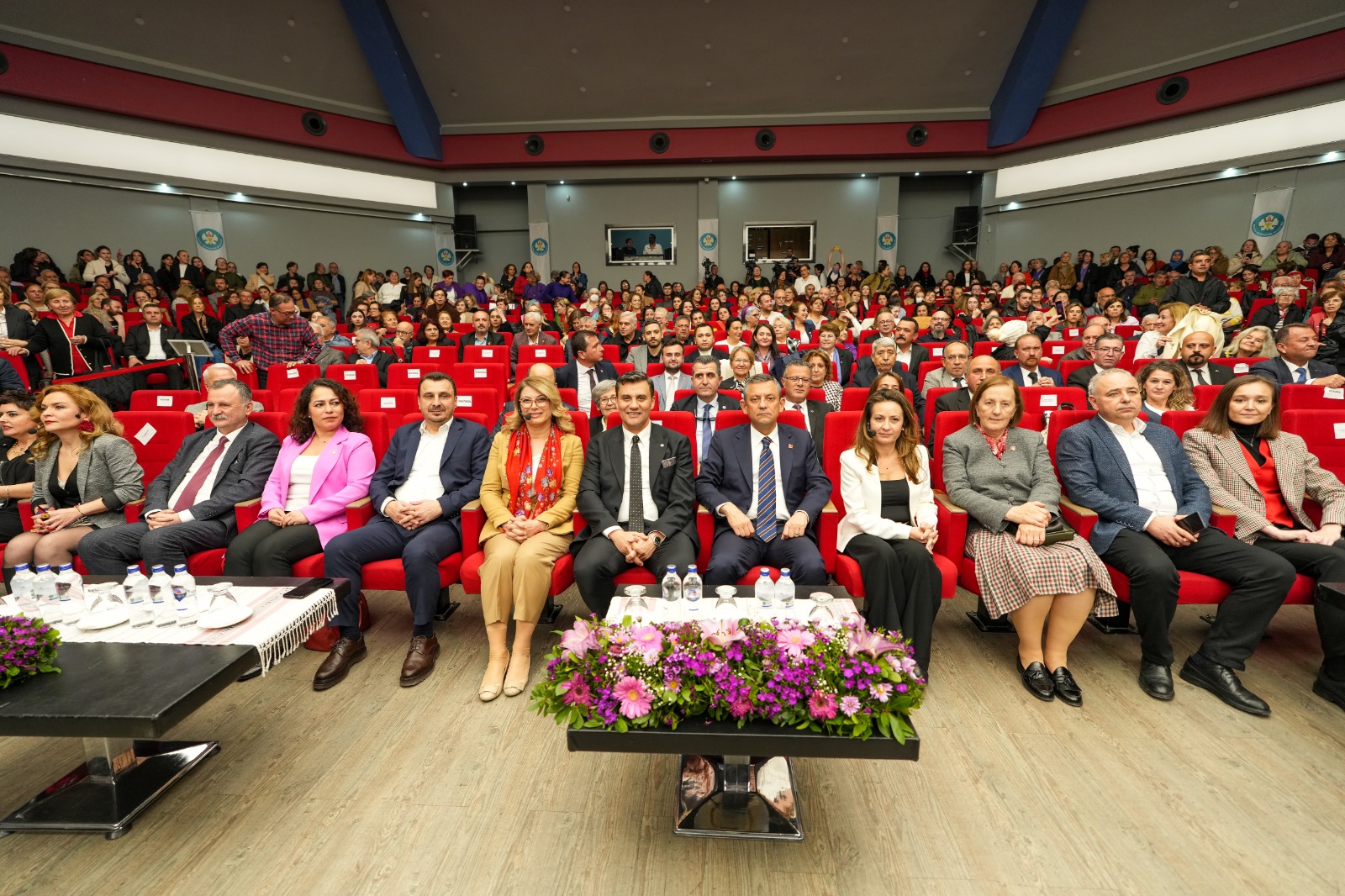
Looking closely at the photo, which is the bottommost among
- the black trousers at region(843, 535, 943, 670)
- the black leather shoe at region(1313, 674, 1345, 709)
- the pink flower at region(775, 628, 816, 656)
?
the black leather shoe at region(1313, 674, 1345, 709)

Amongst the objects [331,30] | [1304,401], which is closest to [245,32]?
[331,30]

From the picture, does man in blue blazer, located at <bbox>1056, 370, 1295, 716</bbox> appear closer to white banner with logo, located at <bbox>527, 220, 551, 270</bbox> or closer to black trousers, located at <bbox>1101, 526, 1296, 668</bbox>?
black trousers, located at <bbox>1101, 526, 1296, 668</bbox>

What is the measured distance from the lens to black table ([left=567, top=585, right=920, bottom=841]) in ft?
4.33

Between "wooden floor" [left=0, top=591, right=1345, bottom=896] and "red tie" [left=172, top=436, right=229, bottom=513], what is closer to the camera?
"wooden floor" [left=0, top=591, right=1345, bottom=896]

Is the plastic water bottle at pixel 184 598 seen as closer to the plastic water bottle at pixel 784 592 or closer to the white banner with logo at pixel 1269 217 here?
the plastic water bottle at pixel 784 592

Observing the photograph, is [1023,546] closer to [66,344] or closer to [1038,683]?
[1038,683]

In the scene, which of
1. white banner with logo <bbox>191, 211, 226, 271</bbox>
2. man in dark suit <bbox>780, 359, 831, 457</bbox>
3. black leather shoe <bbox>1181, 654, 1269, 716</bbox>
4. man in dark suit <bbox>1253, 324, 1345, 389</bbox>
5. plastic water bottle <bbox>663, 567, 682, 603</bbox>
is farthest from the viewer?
white banner with logo <bbox>191, 211, 226, 271</bbox>

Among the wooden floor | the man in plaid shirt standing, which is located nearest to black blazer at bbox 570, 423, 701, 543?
the wooden floor

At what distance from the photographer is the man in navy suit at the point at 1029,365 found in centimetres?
399

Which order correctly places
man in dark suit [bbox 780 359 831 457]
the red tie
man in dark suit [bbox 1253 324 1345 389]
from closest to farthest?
the red tie, man in dark suit [bbox 780 359 831 457], man in dark suit [bbox 1253 324 1345 389]

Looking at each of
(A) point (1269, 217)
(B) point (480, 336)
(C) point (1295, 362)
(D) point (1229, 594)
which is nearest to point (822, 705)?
(D) point (1229, 594)

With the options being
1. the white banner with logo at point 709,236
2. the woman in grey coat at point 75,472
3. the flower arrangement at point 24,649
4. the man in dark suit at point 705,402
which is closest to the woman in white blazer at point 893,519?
the man in dark suit at point 705,402

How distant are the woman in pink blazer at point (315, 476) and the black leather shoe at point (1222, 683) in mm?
3380

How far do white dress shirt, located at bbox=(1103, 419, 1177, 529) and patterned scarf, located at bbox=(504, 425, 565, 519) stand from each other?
7.67ft
